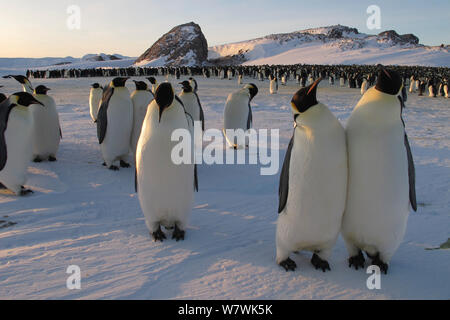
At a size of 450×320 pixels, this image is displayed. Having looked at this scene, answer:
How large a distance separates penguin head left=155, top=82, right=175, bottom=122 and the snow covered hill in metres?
55.8

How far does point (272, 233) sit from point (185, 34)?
6831cm

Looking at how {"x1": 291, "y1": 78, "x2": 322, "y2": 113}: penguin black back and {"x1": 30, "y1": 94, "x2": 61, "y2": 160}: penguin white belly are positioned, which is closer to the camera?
{"x1": 291, "y1": 78, "x2": 322, "y2": 113}: penguin black back

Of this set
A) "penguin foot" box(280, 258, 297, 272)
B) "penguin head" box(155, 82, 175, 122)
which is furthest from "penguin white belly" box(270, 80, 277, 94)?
"penguin foot" box(280, 258, 297, 272)

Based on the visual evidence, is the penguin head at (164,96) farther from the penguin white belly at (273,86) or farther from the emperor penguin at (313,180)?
the penguin white belly at (273,86)

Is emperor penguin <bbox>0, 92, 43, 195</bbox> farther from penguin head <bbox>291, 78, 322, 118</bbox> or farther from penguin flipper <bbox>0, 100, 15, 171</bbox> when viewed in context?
penguin head <bbox>291, 78, 322, 118</bbox>

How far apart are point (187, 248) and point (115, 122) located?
2.90 metres

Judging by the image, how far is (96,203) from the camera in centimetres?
411

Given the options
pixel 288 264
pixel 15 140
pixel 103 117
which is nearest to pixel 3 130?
pixel 15 140

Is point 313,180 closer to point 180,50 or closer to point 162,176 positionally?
point 162,176

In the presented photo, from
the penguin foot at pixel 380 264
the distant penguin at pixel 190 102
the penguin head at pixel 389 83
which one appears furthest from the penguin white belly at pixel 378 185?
the distant penguin at pixel 190 102

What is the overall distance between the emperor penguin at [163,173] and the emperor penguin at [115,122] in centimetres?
229

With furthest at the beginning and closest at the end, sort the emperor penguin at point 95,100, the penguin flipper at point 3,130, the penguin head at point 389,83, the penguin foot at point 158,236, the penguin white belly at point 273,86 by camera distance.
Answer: the penguin white belly at point 273,86
the emperor penguin at point 95,100
the penguin flipper at point 3,130
the penguin foot at point 158,236
the penguin head at point 389,83

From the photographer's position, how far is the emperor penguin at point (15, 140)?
13.9ft

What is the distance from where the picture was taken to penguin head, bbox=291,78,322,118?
232 cm
